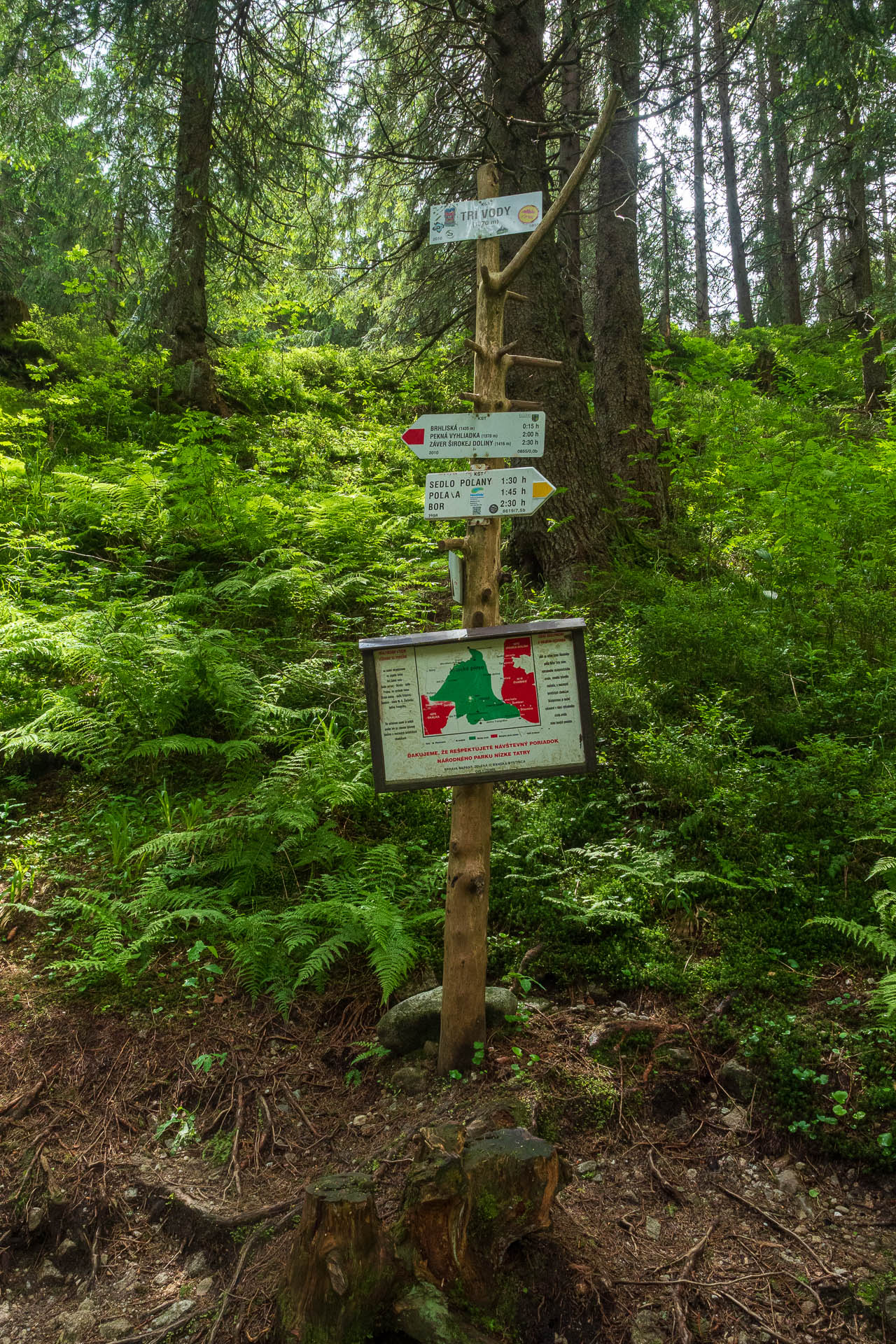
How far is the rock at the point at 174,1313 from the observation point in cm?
246

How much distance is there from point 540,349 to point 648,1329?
7118mm

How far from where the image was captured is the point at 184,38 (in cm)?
661

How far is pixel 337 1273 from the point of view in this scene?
211 cm

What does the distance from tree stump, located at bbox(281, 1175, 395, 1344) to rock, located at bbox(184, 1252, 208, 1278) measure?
0.63 m

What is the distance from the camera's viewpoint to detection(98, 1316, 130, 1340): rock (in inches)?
97.0

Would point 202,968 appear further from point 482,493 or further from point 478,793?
point 482,493

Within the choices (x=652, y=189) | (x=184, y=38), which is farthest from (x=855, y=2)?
(x=184, y=38)

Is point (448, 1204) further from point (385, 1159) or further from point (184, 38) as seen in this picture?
point (184, 38)

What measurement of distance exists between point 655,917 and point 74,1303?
2783 mm

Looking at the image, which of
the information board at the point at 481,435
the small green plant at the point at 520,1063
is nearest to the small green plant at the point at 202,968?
the small green plant at the point at 520,1063

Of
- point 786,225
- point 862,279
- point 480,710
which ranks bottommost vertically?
point 480,710

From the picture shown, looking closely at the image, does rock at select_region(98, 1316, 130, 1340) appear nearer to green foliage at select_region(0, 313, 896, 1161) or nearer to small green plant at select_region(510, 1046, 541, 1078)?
green foliage at select_region(0, 313, 896, 1161)

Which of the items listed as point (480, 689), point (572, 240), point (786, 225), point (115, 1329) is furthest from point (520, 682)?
point (786, 225)

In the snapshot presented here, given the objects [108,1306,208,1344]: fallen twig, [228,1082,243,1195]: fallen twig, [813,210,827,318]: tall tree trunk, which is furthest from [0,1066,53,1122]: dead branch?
[813,210,827,318]: tall tree trunk
